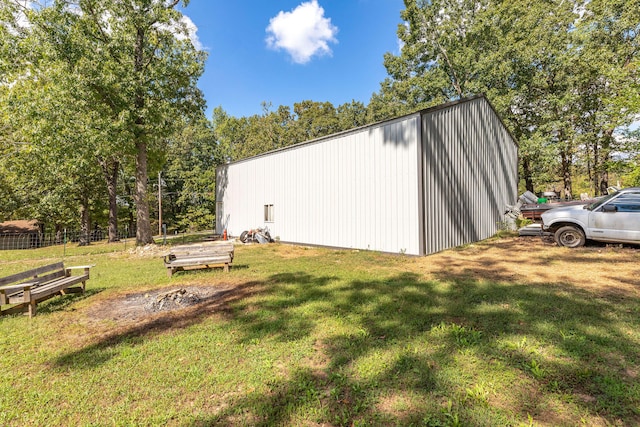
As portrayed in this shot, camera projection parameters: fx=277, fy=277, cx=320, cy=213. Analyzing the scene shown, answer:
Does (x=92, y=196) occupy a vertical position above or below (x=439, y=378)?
above

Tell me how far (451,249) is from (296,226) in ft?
24.3

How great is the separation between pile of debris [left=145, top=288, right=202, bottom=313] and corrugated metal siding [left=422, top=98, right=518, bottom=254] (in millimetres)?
7680

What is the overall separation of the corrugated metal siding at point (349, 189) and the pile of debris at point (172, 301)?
7.17 m

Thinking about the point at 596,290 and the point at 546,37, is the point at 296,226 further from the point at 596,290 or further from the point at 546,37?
the point at 546,37

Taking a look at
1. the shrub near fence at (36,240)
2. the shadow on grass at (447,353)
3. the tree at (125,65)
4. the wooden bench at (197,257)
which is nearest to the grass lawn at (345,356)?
the shadow on grass at (447,353)

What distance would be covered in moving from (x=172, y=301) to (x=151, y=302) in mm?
Answer: 428

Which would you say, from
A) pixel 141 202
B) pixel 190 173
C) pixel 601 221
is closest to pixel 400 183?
pixel 601 221

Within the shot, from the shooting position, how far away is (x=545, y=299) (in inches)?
204

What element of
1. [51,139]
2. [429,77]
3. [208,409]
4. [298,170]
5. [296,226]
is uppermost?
[429,77]

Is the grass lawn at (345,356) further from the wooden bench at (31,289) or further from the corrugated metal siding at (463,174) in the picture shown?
the corrugated metal siding at (463,174)

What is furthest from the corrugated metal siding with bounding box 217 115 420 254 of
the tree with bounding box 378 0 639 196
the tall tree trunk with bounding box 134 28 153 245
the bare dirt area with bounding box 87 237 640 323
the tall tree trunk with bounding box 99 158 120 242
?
the tree with bounding box 378 0 639 196

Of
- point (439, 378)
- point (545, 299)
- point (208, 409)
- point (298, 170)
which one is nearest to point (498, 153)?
point (298, 170)

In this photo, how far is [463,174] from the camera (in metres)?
11.8

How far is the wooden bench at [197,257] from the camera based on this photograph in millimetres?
7918
